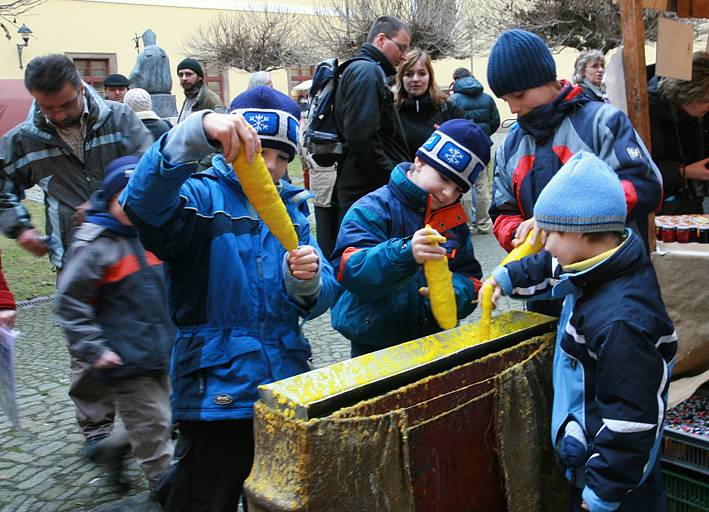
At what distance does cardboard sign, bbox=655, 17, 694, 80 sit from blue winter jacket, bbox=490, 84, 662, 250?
85 cm

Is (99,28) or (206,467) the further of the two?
(99,28)

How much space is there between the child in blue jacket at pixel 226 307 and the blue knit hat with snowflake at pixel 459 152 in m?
0.57

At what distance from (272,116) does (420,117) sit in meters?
4.14

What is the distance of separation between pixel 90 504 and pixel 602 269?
2.72 metres

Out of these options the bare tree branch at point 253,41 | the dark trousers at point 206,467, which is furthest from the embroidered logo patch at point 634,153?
the bare tree branch at point 253,41

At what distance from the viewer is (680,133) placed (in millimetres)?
4066

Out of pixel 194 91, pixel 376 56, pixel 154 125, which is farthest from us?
pixel 194 91

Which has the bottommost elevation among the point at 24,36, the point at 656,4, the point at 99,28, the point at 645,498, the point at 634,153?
the point at 645,498

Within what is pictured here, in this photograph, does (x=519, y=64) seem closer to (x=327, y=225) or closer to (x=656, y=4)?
(x=656, y=4)

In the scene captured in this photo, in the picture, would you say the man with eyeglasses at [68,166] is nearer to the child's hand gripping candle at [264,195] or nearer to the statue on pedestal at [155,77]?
the child's hand gripping candle at [264,195]

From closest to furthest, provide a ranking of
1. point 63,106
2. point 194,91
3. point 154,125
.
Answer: point 63,106 < point 154,125 < point 194,91

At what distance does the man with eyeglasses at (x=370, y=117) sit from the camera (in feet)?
16.4

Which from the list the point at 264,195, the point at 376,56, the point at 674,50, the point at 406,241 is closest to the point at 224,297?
the point at 264,195

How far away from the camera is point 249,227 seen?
7.70 feet
